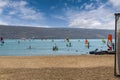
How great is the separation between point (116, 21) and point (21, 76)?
692 cm

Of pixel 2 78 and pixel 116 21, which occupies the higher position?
pixel 116 21

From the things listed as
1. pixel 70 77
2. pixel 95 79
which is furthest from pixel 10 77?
pixel 95 79

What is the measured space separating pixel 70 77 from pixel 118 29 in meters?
4.18

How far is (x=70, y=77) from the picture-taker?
16.8 meters

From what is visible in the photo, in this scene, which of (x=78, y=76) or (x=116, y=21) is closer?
(x=116, y=21)

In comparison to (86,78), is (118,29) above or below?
above

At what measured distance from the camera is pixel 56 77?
16.7 metres

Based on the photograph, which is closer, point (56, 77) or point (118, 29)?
point (118, 29)

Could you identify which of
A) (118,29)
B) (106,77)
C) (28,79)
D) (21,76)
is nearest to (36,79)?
(28,79)

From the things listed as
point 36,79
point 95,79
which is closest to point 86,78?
point 95,79

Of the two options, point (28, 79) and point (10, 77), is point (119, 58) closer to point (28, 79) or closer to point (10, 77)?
point (28, 79)

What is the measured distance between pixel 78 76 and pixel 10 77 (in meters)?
4.31

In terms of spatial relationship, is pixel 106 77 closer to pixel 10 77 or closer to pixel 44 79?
pixel 44 79

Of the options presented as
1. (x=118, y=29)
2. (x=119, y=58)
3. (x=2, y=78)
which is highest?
(x=118, y=29)
